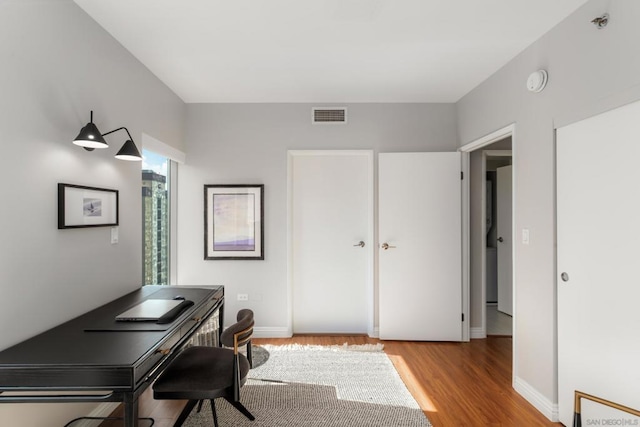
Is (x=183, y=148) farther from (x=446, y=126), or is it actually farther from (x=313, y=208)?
(x=446, y=126)

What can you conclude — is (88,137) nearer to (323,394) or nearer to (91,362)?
(91,362)

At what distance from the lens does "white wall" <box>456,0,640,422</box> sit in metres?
1.62

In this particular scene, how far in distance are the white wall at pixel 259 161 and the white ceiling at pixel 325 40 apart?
1.13 ft

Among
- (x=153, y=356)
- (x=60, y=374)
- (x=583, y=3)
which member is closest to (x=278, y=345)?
(x=153, y=356)

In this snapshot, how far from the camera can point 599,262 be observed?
1742mm

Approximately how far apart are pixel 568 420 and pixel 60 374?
278 cm

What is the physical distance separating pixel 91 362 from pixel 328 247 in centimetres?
257

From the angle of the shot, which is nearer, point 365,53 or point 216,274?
point 365,53

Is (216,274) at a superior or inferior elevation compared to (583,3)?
inferior

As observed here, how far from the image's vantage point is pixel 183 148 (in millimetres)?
3391

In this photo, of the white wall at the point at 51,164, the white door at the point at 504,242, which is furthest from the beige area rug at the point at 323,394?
the white door at the point at 504,242

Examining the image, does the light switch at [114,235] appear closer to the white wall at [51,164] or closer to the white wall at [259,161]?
the white wall at [51,164]

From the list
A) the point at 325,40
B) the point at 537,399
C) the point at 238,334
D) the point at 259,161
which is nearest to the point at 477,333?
the point at 537,399

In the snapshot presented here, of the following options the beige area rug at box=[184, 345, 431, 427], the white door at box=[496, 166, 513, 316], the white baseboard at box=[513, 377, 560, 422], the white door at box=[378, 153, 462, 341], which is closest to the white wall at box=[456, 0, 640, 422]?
the white baseboard at box=[513, 377, 560, 422]
